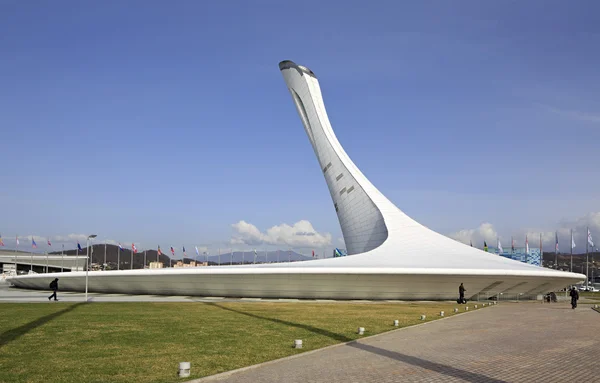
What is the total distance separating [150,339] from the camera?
28.3 ft

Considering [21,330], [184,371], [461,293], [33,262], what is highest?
[184,371]

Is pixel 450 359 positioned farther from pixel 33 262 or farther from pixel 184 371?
pixel 33 262

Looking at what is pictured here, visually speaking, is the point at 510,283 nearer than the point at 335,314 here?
No

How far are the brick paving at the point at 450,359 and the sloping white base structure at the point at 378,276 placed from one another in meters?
9.50

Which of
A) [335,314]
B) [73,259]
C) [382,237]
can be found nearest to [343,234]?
[382,237]

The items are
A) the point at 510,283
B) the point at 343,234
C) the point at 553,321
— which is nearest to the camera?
the point at 553,321

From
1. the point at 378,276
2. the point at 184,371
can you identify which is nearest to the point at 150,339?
the point at 184,371

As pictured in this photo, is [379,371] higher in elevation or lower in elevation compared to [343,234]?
lower

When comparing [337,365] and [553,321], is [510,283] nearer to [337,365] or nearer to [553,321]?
[553,321]

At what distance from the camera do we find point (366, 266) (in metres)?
20.4

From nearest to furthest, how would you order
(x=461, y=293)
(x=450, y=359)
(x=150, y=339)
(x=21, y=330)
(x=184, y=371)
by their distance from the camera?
(x=184, y=371), (x=450, y=359), (x=150, y=339), (x=21, y=330), (x=461, y=293)

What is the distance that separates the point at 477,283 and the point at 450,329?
1127cm

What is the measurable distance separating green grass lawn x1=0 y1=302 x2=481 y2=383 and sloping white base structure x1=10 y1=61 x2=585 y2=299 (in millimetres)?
6274

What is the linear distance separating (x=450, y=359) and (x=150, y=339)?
15.2ft
